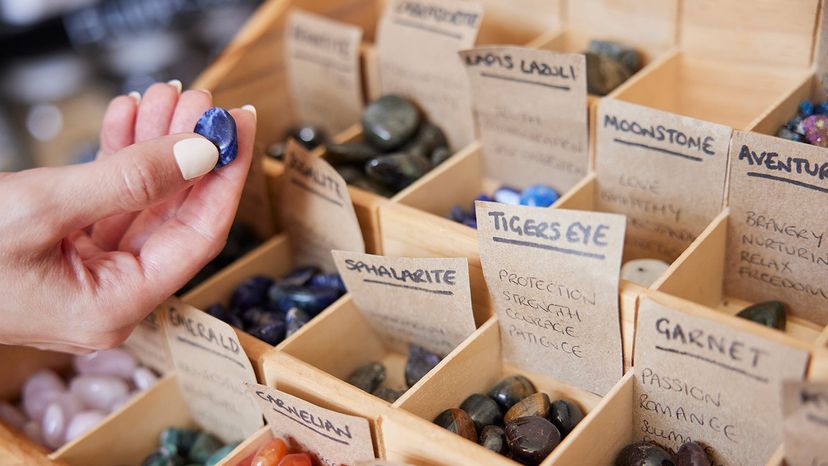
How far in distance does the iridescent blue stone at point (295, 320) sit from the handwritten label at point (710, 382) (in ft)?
1.30

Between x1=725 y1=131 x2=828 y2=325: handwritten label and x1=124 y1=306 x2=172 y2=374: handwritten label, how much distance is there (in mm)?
680

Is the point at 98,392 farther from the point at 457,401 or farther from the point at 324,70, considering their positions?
the point at 324,70

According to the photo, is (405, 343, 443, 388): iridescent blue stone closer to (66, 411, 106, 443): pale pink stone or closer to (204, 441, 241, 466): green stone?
(204, 441, 241, 466): green stone

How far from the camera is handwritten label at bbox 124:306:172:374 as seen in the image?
3.42 ft

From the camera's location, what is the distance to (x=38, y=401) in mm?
1089

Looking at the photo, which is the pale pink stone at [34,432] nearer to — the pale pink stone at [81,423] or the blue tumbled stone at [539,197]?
the pale pink stone at [81,423]

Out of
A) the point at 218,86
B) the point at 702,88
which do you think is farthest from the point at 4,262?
the point at 702,88

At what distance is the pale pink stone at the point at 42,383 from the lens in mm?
1104

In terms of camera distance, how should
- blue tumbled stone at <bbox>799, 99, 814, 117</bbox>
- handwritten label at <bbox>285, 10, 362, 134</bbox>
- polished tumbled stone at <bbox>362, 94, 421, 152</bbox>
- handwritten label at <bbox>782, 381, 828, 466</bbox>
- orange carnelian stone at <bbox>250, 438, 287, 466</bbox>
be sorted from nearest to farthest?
handwritten label at <bbox>782, 381, 828, 466</bbox>
orange carnelian stone at <bbox>250, 438, 287, 466</bbox>
blue tumbled stone at <bbox>799, 99, 814, 117</bbox>
polished tumbled stone at <bbox>362, 94, 421, 152</bbox>
handwritten label at <bbox>285, 10, 362, 134</bbox>

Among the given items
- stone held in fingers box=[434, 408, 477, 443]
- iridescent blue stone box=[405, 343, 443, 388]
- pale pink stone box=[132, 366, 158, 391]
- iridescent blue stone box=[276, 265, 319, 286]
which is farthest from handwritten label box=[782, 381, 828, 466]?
pale pink stone box=[132, 366, 158, 391]

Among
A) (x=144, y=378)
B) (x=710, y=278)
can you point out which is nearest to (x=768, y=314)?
(x=710, y=278)

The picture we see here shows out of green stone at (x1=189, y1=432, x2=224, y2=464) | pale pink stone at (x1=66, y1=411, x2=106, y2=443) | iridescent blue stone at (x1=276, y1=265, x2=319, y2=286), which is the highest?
iridescent blue stone at (x1=276, y1=265, x2=319, y2=286)

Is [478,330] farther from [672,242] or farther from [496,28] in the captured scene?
[496,28]

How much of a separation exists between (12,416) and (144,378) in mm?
169
